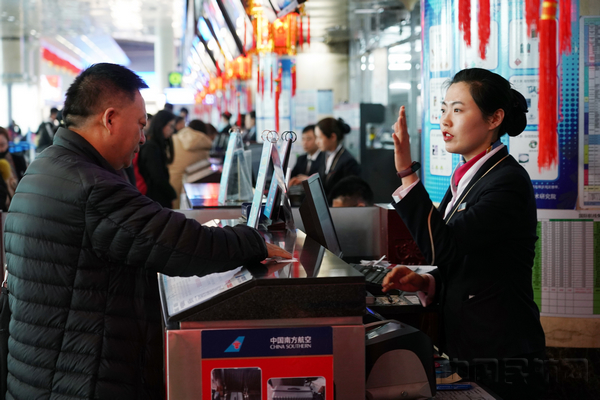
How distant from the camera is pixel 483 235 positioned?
1.82 metres

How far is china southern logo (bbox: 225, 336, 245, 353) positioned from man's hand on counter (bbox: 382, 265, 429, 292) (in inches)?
25.2

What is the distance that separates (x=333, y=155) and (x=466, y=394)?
4.54 meters

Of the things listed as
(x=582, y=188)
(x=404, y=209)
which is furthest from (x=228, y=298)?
(x=582, y=188)

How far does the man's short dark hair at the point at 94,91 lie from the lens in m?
1.61

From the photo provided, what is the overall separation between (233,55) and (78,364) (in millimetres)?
10389

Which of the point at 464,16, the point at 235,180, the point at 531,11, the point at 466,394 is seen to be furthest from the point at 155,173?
the point at 466,394

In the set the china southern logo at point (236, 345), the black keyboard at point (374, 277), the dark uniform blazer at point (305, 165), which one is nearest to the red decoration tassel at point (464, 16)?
the black keyboard at point (374, 277)

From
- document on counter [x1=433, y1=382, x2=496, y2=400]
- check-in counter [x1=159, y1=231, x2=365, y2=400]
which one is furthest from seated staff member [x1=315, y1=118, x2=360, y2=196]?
check-in counter [x1=159, y1=231, x2=365, y2=400]

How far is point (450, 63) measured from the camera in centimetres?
372

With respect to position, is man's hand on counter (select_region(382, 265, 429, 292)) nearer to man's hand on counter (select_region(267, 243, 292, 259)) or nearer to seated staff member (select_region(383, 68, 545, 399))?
seated staff member (select_region(383, 68, 545, 399))

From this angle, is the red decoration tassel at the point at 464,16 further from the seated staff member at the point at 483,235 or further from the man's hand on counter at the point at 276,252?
the man's hand on counter at the point at 276,252

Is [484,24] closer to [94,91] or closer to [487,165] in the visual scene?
[487,165]

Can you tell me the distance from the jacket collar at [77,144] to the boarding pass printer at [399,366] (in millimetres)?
841

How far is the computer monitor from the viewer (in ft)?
7.30
